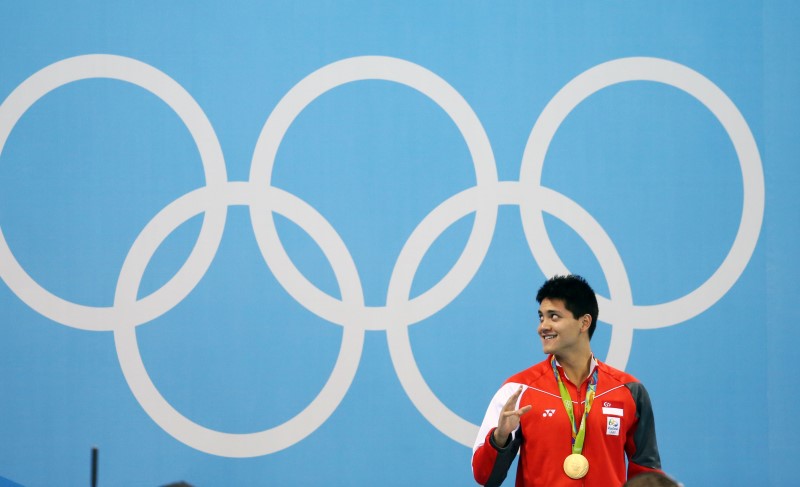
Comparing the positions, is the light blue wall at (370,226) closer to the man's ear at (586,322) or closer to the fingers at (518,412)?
the man's ear at (586,322)

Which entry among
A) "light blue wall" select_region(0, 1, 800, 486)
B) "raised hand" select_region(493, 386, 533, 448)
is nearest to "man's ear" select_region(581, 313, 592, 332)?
"raised hand" select_region(493, 386, 533, 448)

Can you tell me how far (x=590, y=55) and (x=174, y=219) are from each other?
226cm

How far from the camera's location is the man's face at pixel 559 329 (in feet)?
10.6

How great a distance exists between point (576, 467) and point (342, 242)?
1857mm

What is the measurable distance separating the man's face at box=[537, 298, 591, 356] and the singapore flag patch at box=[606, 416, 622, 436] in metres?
0.28

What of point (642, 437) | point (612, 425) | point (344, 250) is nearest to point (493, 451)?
point (612, 425)

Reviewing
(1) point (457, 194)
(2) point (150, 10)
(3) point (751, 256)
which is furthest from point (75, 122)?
(3) point (751, 256)

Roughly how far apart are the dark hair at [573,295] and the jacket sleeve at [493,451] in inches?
13.8

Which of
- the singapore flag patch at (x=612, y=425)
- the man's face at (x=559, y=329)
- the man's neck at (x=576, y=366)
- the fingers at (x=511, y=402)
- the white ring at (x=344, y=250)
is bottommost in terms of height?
the singapore flag patch at (x=612, y=425)

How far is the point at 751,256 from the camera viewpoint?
4.57 m

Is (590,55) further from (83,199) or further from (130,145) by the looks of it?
(83,199)

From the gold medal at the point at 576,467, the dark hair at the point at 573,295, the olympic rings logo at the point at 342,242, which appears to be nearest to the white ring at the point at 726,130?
the olympic rings logo at the point at 342,242

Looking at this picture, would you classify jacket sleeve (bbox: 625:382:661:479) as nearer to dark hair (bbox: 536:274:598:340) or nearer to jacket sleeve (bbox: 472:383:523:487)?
dark hair (bbox: 536:274:598:340)

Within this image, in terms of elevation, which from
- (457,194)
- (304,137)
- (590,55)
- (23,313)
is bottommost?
(23,313)
